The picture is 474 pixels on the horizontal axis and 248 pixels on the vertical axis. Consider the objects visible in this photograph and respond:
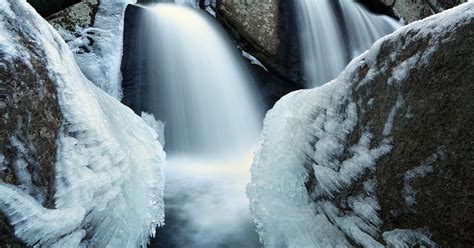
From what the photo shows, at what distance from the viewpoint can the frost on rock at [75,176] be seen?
1.85 meters

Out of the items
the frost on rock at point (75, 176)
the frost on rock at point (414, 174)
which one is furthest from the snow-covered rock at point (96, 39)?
the frost on rock at point (414, 174)

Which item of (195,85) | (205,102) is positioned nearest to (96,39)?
(195,85)

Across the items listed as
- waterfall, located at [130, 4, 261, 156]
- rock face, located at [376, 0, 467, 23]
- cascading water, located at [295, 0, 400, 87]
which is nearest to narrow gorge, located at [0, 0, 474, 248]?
waterfall, located at [130, 4, 261, 156]

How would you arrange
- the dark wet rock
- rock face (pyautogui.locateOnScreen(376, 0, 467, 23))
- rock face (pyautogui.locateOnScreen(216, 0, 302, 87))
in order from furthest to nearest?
rock face (pyautogui.locateOnScreen(376, 0, 467, 23)) < rock face (pyautogui.locateOnScreen(216, 0, 302, 87)) < the dark wet rock

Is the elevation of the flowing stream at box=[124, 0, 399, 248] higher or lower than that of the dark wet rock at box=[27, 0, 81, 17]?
lower

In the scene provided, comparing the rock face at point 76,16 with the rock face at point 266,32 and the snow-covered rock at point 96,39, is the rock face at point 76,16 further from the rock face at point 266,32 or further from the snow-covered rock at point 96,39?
the rock face at point 266,32

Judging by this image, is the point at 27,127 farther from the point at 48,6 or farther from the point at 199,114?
the point at 48,6

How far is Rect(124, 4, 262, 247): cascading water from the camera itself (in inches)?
160

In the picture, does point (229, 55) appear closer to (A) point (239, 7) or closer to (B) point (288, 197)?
(A) point (239, 7)

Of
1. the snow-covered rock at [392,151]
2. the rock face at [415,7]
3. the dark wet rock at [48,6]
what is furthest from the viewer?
the rock face at [415,7]

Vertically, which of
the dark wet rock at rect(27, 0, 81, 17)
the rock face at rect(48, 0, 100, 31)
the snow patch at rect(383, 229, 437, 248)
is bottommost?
the snow patch at rect(383, 229, 437, 248)

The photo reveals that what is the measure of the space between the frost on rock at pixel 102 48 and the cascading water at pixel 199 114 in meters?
0.30

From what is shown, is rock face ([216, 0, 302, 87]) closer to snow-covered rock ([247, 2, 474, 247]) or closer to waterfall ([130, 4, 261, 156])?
waterfall ([130, 4, 261, 156])

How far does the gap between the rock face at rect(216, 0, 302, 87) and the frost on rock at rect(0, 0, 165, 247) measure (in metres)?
4.44
